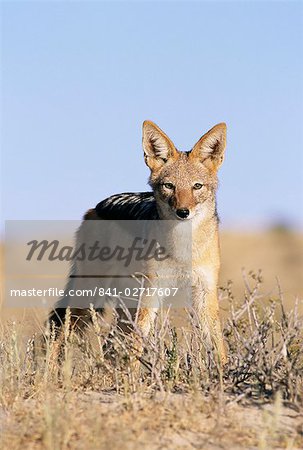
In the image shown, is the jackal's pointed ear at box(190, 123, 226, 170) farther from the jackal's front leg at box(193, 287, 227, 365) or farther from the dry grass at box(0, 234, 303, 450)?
the dry grass at box(0, 234, 303, 450)

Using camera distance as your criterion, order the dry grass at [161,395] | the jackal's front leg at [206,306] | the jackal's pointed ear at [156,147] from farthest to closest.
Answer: the jackal's pointed ear at [156,147], the jackal's front leg at [206,306], the dry grass at [161,395]

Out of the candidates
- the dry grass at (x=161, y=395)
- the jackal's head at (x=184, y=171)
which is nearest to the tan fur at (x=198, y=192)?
the jackal's head at (x=184, y=171)

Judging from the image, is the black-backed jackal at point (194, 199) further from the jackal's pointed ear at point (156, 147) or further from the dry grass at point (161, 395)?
the dry grass at point (161, 395)

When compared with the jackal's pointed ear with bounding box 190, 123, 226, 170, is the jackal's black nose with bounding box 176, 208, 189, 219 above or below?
below

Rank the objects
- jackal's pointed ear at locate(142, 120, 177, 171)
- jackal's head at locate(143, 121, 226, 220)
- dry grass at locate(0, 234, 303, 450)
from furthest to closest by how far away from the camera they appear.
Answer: jackal's pointed ear at locate(142, 120, 177, 171), jackal's head at locate(143, 121, 226, 220), dry grass at locate(0, 234, 303, 450)

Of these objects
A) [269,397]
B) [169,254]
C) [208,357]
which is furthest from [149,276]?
[269,397]

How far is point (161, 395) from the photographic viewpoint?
5.84 meters

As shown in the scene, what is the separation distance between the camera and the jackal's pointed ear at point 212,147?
8.04 meters

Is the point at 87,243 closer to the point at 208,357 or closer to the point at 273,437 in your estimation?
the point at 208,357

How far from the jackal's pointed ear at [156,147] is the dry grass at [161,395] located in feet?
6.49

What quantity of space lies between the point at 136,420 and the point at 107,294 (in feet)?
12.4

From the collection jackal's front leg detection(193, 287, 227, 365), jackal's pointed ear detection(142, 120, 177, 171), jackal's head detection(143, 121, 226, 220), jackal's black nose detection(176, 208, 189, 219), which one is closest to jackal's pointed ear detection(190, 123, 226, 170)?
jackal's head detection(143, 121, 226, 220)

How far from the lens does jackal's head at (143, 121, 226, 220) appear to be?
788 centimetres

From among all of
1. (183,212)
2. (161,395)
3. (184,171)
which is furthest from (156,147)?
(161,395)
